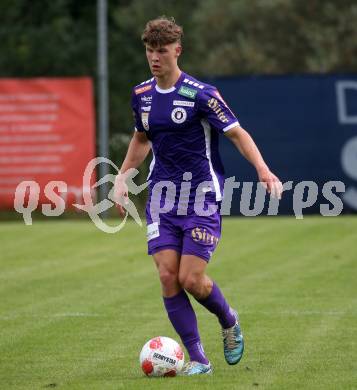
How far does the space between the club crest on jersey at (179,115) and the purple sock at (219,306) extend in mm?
1062

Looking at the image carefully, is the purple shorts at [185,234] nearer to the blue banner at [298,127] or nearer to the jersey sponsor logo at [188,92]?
the jersey sponsor logo at [188,92]

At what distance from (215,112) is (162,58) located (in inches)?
18.4

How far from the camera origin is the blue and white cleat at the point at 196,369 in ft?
23.3

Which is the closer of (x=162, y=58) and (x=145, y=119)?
(x=162, y=58)

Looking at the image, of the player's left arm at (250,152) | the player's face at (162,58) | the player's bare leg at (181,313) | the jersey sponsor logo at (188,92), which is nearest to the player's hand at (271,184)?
the player's left arm at (250,152)

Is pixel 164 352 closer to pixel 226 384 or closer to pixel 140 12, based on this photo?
pixel 226 384

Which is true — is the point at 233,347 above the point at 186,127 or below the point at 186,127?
below

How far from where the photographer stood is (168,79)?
7.17 metres

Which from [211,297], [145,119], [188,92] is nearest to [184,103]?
[188,92]

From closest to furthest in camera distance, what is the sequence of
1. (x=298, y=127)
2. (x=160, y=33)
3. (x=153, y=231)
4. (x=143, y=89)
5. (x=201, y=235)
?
(x=160, y=33) < (x=201, y=235) < (x=153, y=231) < (x=143, y=89) < (x=298, y=127)

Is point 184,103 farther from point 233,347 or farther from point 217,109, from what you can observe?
point 233,347

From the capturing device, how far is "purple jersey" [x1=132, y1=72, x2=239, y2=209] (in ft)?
23.3

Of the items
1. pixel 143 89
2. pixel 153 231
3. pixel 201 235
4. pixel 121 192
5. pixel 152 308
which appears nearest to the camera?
pixel 201 235

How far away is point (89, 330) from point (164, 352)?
2001 millimetres
